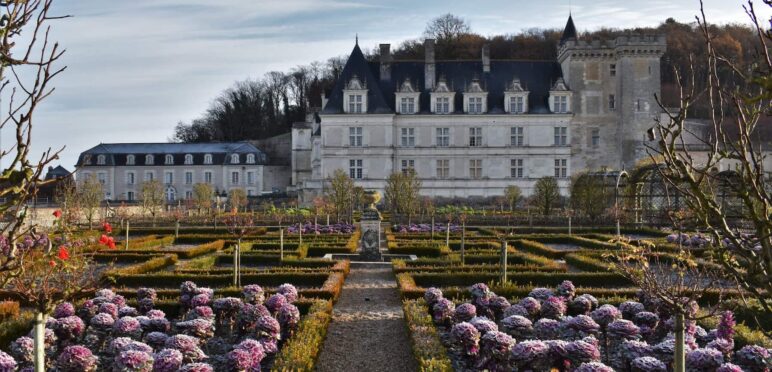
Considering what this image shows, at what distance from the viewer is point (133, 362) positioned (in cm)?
644

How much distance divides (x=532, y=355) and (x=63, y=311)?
5558 millimetres

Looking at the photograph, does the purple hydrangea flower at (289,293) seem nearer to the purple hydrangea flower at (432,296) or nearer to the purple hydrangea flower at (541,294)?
the purple hydrangea flower at (432,296)

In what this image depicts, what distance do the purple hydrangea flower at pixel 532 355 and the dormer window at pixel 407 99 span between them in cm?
3531

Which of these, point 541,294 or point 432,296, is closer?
point 541,294

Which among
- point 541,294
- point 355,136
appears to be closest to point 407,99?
point 355,136

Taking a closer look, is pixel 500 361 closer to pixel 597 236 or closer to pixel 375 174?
pixel 597 236

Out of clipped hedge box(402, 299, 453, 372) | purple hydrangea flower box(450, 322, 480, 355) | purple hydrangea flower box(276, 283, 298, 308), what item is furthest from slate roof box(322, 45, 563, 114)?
purple hydrangea flower box(450, 322, 480, 355)

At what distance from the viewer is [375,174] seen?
41500 mm

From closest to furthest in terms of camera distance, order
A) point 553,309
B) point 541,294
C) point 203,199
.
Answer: point 553,309 < point 541,294 < point 203,199

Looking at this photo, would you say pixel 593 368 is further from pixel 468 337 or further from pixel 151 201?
pixel 151 201

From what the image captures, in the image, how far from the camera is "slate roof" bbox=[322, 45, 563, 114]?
4166cm

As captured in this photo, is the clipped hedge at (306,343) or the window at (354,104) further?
the window at (354,104)

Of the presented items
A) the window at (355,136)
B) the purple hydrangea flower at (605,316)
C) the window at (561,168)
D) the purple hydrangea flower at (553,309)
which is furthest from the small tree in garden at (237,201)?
the purple hydrangea flower at (605,316)

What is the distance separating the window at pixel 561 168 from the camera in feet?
136
